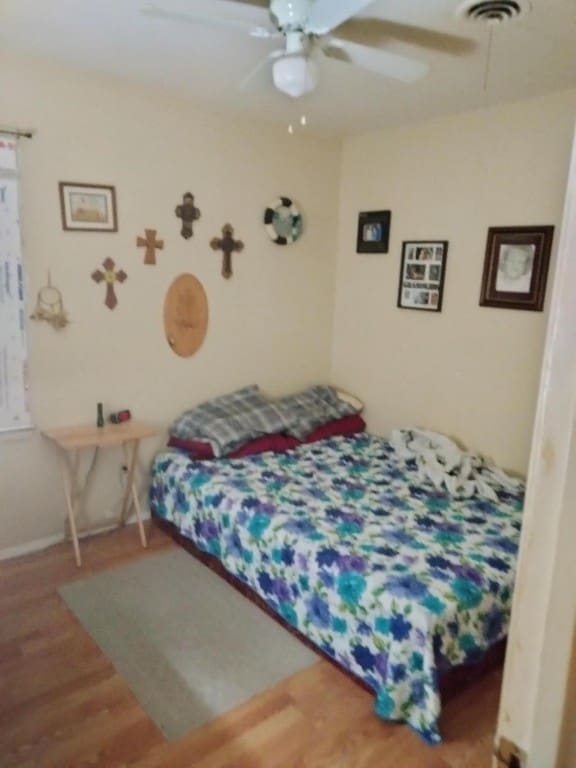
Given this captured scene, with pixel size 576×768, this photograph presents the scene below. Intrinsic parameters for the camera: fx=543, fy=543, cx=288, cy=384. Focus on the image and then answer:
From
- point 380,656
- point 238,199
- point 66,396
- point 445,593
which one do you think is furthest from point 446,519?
point 238,199

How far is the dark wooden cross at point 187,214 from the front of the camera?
10.2 feet

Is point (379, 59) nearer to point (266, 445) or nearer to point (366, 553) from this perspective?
point (366, 553)

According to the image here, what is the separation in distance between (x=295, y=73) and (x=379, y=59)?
32cm

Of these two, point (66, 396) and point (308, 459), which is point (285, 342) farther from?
point (66, 396)

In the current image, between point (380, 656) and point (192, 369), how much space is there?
2.00 metres

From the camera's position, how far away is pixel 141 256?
9.89 ft

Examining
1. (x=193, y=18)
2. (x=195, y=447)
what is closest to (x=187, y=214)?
(x=195, y=447)

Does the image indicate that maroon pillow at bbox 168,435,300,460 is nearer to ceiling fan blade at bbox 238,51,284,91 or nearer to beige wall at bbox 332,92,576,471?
beige wall at bbox 332,92,576,471

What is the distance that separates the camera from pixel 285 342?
147 inches

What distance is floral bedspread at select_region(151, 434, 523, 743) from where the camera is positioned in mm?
1821

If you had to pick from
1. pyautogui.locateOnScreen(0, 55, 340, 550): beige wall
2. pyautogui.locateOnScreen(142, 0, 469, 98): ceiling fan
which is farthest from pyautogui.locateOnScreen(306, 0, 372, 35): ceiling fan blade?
pyautogui.locateOnScreen(0, 55, 340, 550): beige wall

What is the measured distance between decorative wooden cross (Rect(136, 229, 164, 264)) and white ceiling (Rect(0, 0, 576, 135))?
2.47 feet

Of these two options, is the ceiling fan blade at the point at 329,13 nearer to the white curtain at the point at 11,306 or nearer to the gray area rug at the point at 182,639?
the white curtain at the point at 11,306

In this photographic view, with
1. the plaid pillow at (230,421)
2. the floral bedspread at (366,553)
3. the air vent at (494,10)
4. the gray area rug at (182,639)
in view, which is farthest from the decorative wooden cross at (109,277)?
the air vent at (494,10)
